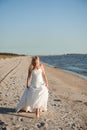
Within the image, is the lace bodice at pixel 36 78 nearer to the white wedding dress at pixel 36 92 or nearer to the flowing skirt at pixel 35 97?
the white wedding dress at pixel 36 92

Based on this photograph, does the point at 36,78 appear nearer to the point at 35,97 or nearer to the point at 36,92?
the point at 36,92

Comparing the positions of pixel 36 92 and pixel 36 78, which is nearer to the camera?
pixel 36 92

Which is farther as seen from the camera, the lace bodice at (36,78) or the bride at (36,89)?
the lace bodice at (36,78)

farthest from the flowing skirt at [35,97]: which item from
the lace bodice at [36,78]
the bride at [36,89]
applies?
the lace bodice at [36,78]

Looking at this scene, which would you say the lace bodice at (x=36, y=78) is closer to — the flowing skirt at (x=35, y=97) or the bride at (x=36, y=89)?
the bride at (x=36, y=89)

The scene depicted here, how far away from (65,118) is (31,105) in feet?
3.83

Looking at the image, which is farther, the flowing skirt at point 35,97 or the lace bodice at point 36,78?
the lace bodice at point 36,78

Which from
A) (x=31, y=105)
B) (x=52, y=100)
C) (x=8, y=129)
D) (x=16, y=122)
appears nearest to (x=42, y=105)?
(x=31, y=105)

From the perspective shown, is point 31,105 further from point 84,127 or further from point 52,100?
point 52,100

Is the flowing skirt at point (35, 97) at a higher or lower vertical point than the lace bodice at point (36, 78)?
lower

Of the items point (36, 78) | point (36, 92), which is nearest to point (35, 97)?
point (36, 92)

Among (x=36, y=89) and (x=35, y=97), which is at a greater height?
(x=36, y=89)

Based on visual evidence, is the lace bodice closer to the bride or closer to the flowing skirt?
the bride

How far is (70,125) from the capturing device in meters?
9.47
